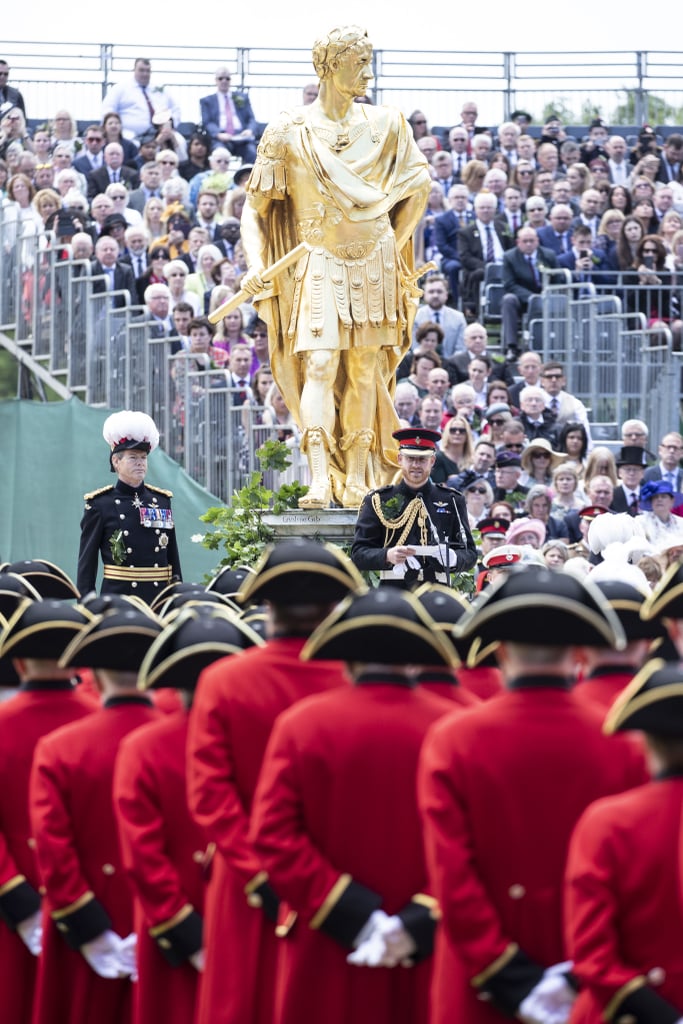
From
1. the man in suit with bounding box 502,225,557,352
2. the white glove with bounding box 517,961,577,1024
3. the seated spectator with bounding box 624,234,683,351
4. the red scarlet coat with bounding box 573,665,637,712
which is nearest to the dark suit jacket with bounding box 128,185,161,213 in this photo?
the man in suit with bounding box 502,225,557,352

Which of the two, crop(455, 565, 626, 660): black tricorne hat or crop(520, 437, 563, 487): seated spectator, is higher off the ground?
crop(455, 565, 626, 660): black tricorne hat

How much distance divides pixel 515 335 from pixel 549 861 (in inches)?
579

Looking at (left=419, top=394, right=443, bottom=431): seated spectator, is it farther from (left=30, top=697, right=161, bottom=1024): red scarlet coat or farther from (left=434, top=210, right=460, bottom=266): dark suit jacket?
(left=30, top=697, right=161, bottom=1024): red scarlet coat

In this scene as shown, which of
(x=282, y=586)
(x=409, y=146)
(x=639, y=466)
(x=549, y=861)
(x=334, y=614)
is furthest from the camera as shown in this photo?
(x=639, y=466)

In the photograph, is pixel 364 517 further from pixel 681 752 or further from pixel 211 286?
pixel 211 286

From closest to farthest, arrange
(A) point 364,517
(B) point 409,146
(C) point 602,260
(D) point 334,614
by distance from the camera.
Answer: (D) point 334,614, (A) point 364,517, (B) point 409,146, (C) point 602,260

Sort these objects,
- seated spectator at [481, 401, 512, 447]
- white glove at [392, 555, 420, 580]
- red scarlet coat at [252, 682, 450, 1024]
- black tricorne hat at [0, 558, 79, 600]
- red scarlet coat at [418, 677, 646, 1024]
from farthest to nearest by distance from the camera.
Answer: seated spectator at [481, 401, 512, 447]
white glove at [392, 555, 420, 580]
black tricorne hat at [0, 558, 79, 600]
red scarlet coat at [252, 682, 450, 1024]
red scarlet coat at [418, 677, 646, 1024]

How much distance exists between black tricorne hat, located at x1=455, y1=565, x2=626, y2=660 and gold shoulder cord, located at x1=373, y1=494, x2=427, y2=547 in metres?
5.96

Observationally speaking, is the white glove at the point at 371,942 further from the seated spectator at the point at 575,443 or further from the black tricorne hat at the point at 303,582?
the seated spectator at the point at 575,443

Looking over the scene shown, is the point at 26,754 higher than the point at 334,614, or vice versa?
the point at 334,614

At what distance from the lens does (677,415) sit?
19484mm

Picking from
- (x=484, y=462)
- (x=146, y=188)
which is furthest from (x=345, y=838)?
(x=146, y=188)

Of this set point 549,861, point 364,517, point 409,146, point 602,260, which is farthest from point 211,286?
point 549,861

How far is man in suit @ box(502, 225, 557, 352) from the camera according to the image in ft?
65.6
